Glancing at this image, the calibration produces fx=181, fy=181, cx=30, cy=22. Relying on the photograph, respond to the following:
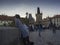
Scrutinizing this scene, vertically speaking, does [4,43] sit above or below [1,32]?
below

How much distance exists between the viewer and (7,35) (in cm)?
532

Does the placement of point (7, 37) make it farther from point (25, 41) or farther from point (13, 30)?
point (25, 41)

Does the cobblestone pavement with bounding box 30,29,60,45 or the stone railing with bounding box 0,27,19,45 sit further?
the cobblestone pavement with bounding box 30,29,60,45

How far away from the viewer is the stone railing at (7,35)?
515 centimetres

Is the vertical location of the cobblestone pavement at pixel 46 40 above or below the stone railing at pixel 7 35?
below

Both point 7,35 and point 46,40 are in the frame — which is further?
point 46,40

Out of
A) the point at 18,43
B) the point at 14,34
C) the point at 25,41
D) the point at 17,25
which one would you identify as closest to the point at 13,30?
the point at 14,34

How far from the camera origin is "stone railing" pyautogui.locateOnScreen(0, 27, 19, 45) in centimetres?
515

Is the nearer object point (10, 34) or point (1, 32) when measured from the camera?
point (1, 32)

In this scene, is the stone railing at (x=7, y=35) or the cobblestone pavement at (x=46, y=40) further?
the cobblestone pavement at (x=46, y=40)

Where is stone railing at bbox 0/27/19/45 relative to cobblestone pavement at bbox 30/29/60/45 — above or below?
above

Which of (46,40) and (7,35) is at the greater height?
(7,35)

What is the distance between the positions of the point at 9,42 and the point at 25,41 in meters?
1.78

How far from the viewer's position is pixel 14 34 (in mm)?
5766
